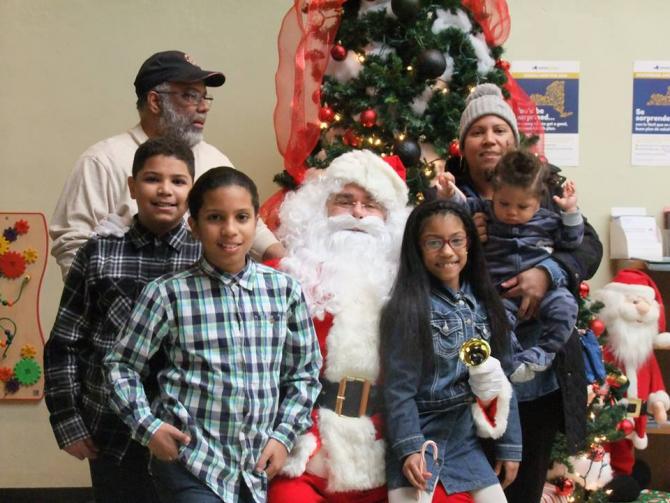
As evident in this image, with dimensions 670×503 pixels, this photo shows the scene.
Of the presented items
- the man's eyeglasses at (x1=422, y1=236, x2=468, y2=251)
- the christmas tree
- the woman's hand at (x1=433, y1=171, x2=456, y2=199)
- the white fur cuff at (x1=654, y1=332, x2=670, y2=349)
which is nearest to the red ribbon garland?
the christmas tree

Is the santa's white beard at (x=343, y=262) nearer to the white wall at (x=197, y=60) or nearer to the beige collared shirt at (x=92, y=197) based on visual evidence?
the beige collared shirt at (x=92, y=197)

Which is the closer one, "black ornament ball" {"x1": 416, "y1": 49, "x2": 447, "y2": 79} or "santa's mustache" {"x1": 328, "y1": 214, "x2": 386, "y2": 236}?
"santa's mustache" {"x1": 328, "y1": 214, "x2": 386, "y2": 236}

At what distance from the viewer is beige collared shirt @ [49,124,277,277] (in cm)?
269

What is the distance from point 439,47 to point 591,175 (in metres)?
1.59

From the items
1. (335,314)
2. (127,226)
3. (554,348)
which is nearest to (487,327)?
(554,348)

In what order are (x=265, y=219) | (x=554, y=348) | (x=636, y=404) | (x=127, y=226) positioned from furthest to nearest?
(x=636, y=404)
(x=265, y=219)
(x=554, y=348)
(x=127, y=226)

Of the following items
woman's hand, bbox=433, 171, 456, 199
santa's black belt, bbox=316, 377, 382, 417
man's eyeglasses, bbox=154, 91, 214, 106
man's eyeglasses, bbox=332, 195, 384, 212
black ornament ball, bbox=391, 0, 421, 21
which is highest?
black ornament ball, bbox=391, 0, 421, 21

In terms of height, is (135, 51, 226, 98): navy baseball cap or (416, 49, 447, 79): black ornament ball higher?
(416, 49, 447, 79): black ornament ball

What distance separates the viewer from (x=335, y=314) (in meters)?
2.49

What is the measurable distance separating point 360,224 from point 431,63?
4.31ft

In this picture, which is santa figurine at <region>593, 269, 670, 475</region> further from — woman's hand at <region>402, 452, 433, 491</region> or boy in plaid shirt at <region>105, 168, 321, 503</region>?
boy in plaid shirt at <region>105, 168, 321, 503</region>

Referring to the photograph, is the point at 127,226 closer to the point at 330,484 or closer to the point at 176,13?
the point at 330,484

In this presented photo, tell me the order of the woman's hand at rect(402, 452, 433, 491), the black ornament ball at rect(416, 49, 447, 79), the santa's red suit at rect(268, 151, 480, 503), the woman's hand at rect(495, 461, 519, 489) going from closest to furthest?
the woman's hand at rect(402, 452, 433, 491)
the santa's red suit at rect(268, 151, 480, 503)
the woman's hand at rect(495, 461, 519, 489)
the black ornament ball at rect(416, 49, 447, 79)

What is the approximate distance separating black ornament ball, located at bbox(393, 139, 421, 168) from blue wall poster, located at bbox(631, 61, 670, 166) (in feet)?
5.98
